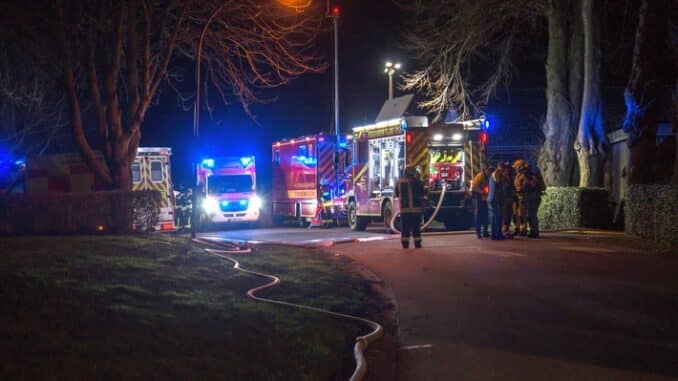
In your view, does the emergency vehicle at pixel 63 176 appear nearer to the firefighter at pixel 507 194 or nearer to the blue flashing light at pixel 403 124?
the blue flashing light at pixel 403 124

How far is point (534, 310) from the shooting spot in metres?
9.37

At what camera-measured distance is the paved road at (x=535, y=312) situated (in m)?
6.94

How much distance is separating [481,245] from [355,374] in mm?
10742

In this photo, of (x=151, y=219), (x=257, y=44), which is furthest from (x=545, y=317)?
(x=257, y=44)

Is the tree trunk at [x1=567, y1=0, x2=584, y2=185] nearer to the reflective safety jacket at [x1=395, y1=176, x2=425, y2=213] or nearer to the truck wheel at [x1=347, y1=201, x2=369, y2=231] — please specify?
the truck wheel at [x1=347, y1=201, x2=369, y2=231]

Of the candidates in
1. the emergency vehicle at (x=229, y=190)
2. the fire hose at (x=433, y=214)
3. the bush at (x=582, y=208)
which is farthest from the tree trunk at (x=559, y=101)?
the emergency vehicle at (x=229, y=190)

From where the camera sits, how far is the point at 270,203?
30.7 metres

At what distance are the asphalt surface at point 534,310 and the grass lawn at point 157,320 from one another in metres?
0.86

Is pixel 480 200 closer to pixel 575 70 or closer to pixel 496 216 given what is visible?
pixel 496 216

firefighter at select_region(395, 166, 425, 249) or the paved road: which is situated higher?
firefighter at select_region(395, 166, 425, 249)

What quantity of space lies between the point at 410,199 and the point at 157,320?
9308 millimetres

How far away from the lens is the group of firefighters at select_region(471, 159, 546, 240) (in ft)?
59.0

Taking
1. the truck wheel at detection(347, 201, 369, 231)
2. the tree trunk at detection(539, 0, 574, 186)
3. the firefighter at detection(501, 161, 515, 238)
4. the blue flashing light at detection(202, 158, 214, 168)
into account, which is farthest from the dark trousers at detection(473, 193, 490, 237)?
the blue flashing light at detection(202, 158, 214, 168)

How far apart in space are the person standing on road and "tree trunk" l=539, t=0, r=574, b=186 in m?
5.71
